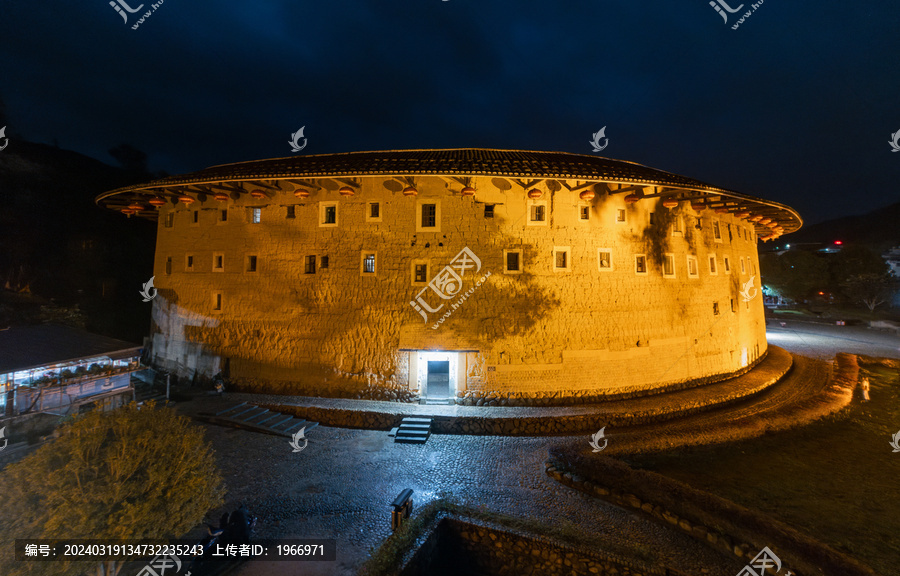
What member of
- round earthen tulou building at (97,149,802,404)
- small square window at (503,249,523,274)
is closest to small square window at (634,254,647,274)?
round earthen tulou building at (97,149,802,404)

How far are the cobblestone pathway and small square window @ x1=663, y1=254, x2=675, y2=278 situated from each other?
881cm

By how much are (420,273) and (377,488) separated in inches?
294

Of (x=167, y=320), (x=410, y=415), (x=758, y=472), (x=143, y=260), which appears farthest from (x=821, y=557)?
(x=143, y=260)

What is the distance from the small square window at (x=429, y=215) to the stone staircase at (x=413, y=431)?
7.26 metres

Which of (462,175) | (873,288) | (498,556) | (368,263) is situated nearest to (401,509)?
(498,556)

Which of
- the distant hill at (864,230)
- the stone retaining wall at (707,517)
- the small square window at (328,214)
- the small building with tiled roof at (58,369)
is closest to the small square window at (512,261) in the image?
the stone retaining wall at (707,517)

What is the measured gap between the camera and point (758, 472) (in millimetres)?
9141

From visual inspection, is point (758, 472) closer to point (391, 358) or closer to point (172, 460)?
point (391, 358)

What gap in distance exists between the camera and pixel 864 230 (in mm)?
83875

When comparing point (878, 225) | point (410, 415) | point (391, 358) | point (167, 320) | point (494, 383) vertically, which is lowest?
point (410, 415)

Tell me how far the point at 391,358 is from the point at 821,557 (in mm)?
11638

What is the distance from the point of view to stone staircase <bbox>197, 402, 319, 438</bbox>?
36.3ft

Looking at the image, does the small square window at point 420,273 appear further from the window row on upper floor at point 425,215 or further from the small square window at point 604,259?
the small square window at point 604,259

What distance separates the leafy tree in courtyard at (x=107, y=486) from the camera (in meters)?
4.29
